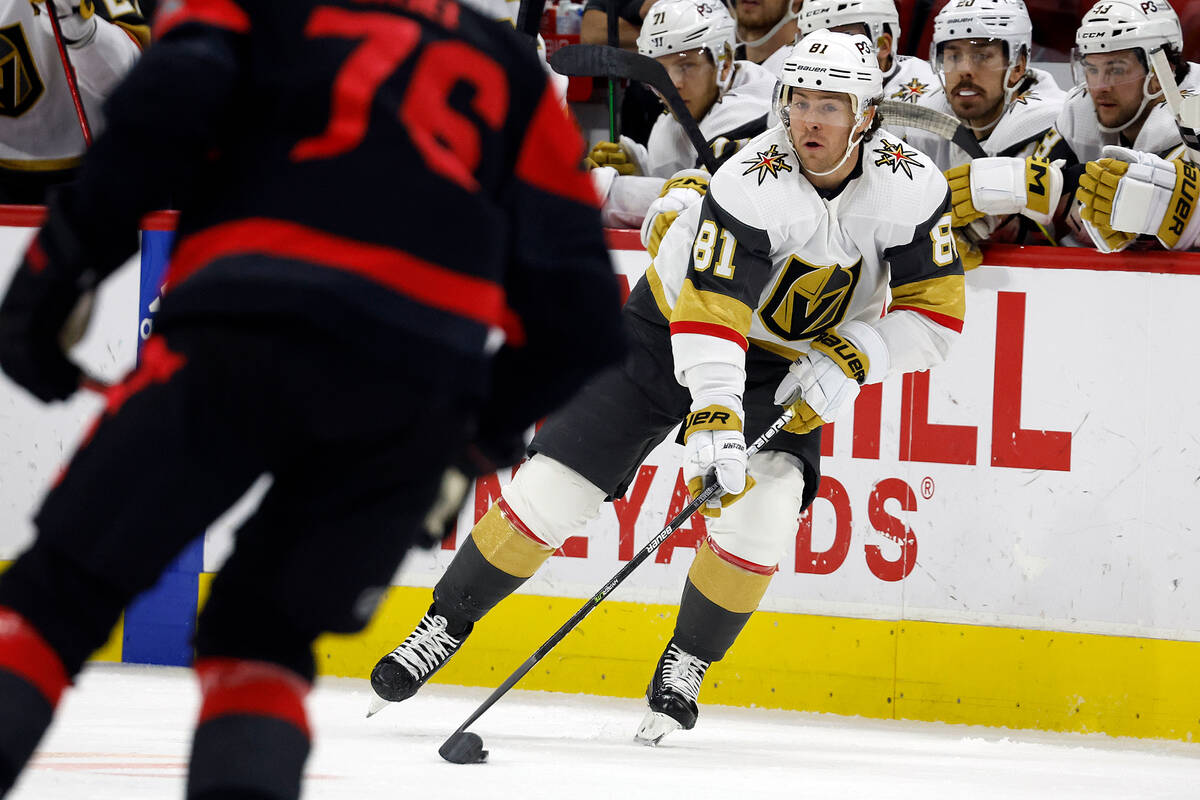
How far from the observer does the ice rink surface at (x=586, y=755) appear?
2.29 meters

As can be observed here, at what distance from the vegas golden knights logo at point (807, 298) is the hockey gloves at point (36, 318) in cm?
205

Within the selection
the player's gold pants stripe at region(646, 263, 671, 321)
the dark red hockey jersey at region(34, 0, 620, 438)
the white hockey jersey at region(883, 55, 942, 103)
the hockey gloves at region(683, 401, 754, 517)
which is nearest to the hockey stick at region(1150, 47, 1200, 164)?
the white hockey jersey at region(883, 55, 942, 103)

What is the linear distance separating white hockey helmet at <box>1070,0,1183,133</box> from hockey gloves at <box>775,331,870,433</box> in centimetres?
131

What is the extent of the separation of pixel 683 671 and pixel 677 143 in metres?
1.72

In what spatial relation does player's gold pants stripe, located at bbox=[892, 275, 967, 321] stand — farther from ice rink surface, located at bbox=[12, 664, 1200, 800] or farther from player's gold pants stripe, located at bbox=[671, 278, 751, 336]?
ice rink surface, located at bbox=[12, 664, 1200, 800]

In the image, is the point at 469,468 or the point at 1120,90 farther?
the point at 1120,90

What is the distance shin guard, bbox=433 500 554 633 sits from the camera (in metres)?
3.11

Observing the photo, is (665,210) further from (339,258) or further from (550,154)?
(339,258)

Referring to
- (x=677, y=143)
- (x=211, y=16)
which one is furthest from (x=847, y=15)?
(x=211, y=16)

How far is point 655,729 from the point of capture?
10.1 ft

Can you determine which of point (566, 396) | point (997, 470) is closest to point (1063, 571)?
point (997, 470)

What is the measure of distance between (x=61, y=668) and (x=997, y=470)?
2.85 m

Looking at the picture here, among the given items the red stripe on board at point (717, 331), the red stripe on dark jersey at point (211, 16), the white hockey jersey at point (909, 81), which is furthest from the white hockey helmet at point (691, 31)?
the red stripe on dark jersey at point (211, 16)

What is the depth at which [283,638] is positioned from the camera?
45.4 inches
